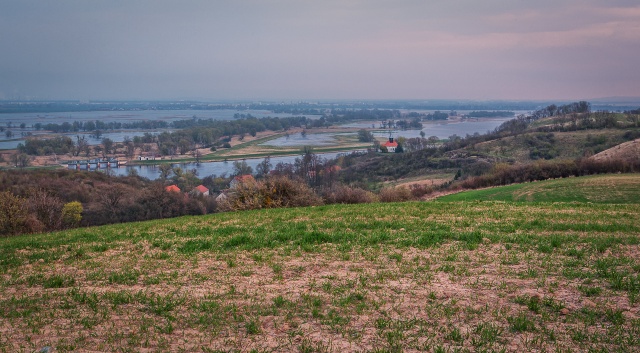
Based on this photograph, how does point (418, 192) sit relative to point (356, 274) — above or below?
below

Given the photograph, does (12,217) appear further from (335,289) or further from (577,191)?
(577,191)

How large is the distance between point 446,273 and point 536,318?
8.10 ft

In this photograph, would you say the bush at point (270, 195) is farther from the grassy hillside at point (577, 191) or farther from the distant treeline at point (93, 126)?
the distant treeline at point (93, 126)

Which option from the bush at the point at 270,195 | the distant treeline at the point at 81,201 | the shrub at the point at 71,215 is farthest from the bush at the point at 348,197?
the shrub at the point at 71,215

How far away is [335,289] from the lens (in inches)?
324

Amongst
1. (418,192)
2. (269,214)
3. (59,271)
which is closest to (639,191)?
(418,192)

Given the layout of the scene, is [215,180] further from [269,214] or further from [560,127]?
[560,127]

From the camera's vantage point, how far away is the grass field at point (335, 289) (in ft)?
20.6

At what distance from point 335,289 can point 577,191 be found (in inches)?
1066

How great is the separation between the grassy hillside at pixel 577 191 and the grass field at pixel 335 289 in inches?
582

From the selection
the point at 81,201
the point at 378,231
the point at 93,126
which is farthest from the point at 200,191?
the point at 93,126

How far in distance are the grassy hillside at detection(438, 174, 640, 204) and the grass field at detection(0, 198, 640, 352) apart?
1478 cm

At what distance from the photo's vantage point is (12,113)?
580ft

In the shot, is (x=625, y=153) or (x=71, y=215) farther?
(x=625, y=153)
